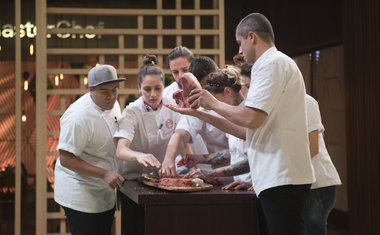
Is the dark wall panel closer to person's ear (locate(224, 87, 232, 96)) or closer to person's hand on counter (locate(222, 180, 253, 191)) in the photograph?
person's ear (locate(224, 87, 232, 96))

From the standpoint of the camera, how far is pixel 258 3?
21.9 feet

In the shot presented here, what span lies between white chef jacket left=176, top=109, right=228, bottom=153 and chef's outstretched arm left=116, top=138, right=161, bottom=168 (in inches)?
12.2

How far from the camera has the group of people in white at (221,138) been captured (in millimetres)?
2113

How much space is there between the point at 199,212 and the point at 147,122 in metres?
Answer: 0.92

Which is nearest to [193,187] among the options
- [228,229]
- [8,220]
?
[228,229]

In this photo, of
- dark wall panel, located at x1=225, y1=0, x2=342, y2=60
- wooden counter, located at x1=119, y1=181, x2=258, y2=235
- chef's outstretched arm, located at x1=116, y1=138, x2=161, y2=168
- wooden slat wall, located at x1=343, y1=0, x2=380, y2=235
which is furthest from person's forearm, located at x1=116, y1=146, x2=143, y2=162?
dark wall panel, located at x1=225, y1=0, x2=342, y2=60

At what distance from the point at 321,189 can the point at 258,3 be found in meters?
4.49

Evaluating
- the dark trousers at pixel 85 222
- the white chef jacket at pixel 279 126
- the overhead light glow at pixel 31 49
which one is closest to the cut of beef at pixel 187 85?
the white chef jacket at pixel 279 126

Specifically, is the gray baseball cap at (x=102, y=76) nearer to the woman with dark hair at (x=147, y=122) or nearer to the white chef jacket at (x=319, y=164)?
the woman with dark hair at (x=147, y=122)

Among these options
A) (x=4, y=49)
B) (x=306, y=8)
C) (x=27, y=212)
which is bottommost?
(x=27, y=212)

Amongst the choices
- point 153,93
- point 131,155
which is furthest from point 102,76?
point 131,155

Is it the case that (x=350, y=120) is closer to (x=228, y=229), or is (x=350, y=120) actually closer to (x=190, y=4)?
(x=190, y=4)

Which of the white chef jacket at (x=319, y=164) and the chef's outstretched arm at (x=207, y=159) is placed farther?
the chef's outstretched arm at (x=207, y=159)

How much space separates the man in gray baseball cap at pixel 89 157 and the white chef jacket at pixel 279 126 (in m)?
1.08
